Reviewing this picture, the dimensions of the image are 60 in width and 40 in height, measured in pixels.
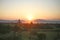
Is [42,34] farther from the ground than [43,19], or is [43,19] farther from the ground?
[43,19]

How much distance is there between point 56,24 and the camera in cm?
239

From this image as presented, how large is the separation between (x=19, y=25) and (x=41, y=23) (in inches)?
16.1

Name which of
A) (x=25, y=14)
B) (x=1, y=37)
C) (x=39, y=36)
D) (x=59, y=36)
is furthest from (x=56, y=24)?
(x=1, y=37)

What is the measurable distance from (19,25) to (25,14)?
0.23 metres

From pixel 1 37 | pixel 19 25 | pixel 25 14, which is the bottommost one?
pixel 1 37

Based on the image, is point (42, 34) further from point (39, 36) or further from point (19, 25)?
point (19, 25)

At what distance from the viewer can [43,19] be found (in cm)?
241

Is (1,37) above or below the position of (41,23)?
below

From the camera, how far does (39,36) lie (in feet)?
7.98

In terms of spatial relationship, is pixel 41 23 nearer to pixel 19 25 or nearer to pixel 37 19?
pixel 37 19

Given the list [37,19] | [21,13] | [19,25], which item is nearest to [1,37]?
[19,25]

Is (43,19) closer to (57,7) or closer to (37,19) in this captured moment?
(37,19)

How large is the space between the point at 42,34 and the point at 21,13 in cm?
54

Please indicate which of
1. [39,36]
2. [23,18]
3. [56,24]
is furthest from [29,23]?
[56,24]
